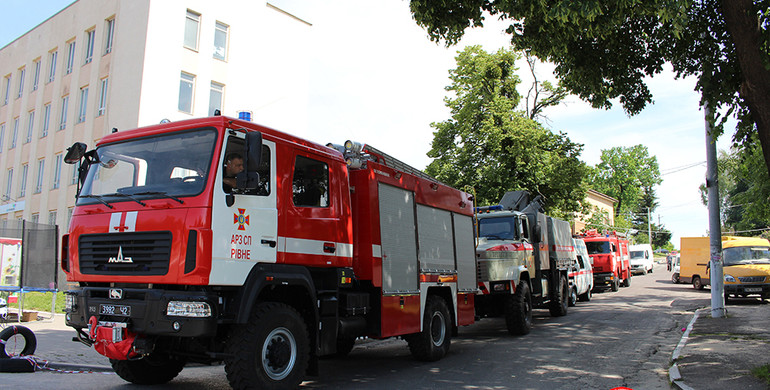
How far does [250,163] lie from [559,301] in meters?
12.4

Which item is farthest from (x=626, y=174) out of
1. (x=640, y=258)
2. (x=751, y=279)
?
(x=751, y=279)

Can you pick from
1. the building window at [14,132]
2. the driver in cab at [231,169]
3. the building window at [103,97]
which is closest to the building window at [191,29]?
the building window at [103,97]

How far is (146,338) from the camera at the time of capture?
207 inches

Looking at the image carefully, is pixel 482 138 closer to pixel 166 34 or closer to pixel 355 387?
pixel 166 34

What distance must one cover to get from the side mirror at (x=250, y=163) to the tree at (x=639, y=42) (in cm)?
437

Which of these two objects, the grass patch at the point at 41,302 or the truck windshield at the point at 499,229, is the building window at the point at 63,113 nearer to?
the grass patch at the point at 41,302

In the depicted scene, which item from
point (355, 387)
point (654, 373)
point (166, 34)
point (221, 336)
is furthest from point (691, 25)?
point (166, 34)

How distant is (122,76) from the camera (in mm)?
22500

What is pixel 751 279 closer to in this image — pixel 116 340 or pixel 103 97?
pixel 116 340

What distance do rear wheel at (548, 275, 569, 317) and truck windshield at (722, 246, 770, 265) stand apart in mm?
8195

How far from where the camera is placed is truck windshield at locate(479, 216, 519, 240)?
42.9 feet

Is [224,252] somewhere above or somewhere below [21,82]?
below

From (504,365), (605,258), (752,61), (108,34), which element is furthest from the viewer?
(605,258)

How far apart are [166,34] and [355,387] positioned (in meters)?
20.0
